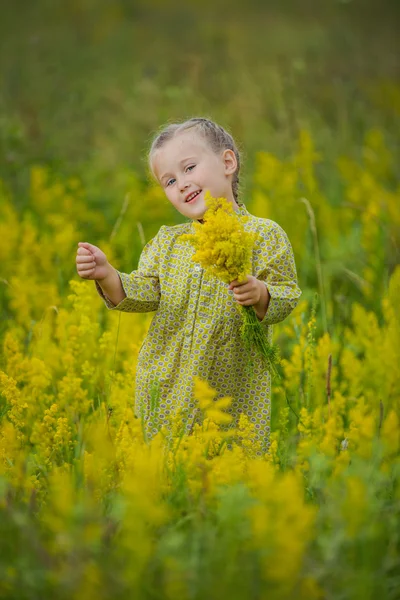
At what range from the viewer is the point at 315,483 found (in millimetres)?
1823

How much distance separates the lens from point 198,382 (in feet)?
6.11

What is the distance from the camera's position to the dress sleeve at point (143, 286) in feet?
7.80

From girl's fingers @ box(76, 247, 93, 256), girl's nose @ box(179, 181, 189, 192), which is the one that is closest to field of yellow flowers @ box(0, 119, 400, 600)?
girl's fingers @ box(76, 247, 93, 256)

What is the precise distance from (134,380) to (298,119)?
3.91 m

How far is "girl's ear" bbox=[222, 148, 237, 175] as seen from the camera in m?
2.42

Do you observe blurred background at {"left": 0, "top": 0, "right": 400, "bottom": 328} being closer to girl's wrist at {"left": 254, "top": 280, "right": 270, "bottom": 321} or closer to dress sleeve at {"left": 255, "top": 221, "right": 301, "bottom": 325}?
dress sleeve at {"left": 255, "top": 221, "right": 301, "bottom": 325}

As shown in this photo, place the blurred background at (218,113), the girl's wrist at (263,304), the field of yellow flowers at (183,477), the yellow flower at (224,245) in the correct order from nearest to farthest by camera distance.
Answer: the field of yellow flowers at (183,477) → the yellow flower at (224,245) → the girl's wrist at (263,304) → the blurred background at (218,113)

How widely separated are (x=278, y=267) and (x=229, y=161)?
0.36 m

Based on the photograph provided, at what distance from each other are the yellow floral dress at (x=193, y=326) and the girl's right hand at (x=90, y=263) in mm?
102

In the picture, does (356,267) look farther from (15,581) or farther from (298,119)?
(15,581)

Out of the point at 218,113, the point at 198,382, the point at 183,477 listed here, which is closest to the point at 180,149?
the point at 198,382

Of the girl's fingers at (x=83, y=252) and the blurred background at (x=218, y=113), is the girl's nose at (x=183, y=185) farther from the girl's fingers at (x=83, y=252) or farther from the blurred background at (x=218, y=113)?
the blurred background at (x=218, y=113)

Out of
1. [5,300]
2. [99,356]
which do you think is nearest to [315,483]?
[99,356]

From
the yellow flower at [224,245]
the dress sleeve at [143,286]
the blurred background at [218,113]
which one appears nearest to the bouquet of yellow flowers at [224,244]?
the yellow flower at [224,245]
